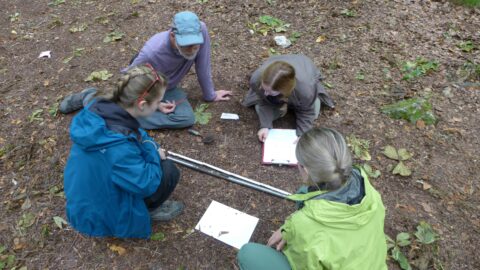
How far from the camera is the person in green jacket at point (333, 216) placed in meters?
1.76

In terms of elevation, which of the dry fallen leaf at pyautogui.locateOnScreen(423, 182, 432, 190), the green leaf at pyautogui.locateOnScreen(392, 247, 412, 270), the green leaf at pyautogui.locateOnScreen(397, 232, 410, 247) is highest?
the dry fallen leaf at pyautogui.locateOnScreen(423, 182, 432, 190)

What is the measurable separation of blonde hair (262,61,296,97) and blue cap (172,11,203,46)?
0.76 meters

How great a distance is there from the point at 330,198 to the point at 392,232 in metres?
1.41

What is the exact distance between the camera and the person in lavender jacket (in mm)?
3311

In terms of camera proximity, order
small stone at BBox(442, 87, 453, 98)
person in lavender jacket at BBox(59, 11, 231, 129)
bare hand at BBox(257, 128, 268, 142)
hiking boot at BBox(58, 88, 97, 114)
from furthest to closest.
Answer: small stone at BBox(442, 87, 453, 98) < hiking boot at BBox(58, 88, 97, 114) < bare hand at BBox(257, 128, 268, 142) < person in lavender jacket at BBox(59, 11, 231, 129)

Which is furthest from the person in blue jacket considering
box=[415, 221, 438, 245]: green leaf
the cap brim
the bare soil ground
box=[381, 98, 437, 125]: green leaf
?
box=[381, 98, 437, 125]: green leaf

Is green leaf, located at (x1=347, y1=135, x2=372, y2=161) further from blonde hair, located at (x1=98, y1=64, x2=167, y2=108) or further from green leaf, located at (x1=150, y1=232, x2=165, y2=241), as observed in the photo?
blonde hair, located at (x1=98, y1=64, x2=167, y2=108)

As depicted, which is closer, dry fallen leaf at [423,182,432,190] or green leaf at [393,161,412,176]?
dry fallen leaf at [423,182,432,190]

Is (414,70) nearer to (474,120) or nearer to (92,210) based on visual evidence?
(474,120)

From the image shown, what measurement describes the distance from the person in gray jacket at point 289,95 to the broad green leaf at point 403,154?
34.9 inches

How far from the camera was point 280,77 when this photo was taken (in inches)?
121

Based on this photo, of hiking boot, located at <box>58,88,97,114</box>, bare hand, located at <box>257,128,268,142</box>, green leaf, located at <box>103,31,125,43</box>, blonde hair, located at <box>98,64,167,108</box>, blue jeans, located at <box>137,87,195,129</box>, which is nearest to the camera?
blonde hair, located at <box>98,64,167,108</box>

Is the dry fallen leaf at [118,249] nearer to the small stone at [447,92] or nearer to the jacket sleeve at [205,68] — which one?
the jacket sleeve at [205,68]

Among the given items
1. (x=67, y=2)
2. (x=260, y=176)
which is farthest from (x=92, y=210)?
(x=67, y=2)
